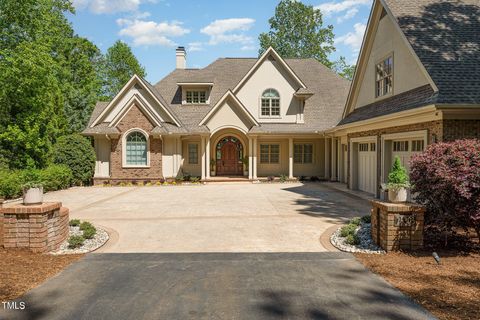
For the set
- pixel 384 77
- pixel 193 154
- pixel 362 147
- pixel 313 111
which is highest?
pixel 384 77

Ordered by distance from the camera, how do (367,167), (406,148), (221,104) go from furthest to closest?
(221,104)
(367,167)
(406,148)

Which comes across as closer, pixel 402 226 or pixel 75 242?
pixel 402 226

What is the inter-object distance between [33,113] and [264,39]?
114ft

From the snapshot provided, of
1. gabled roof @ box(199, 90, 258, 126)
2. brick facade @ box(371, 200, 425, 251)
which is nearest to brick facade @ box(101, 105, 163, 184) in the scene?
gabled roof @ box(199, 90, 258, 126)

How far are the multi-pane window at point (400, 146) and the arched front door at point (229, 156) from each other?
41.4 ft

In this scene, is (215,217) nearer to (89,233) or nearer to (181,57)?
(89,233)

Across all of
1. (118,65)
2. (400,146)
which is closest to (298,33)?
(118,65)

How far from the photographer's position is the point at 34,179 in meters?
16.9

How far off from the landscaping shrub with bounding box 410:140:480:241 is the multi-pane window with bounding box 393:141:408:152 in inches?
210

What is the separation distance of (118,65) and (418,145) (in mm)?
45658

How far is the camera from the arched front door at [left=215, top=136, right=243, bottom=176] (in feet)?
79.9

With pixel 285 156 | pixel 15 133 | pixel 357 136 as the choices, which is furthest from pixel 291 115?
Result: pixel 15 133

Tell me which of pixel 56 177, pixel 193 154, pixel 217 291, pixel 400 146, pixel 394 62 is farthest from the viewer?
pixel 193 154

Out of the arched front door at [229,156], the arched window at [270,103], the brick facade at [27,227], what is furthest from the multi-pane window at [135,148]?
the brick facade at [27,227]
